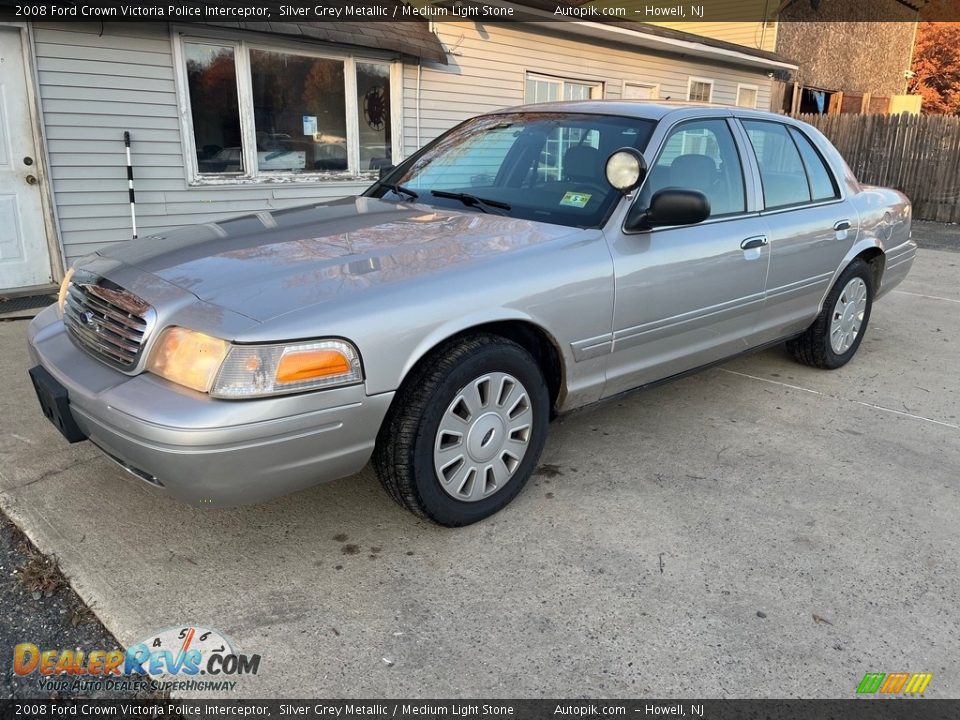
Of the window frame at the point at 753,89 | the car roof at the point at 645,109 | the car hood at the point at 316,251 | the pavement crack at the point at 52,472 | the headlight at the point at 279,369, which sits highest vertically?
the window frame at the point at 753,89

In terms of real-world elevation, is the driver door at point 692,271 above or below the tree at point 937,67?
below

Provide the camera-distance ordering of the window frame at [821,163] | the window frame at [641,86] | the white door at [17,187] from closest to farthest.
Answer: the window frame at [821,163], the white door at [17,187], the window frame at [641,86]

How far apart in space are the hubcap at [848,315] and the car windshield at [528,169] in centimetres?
212

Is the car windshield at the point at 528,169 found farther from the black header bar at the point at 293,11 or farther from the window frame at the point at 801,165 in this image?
the black header bar at the point at 293,11

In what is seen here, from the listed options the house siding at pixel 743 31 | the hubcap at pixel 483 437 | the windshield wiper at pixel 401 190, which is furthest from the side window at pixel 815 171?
the house siding at pixel 743 31

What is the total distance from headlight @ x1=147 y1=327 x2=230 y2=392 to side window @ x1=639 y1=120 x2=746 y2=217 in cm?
202

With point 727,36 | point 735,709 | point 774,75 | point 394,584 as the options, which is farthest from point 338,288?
point 727,36

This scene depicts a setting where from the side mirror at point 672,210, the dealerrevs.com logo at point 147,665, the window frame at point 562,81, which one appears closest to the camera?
the dealerrevs.com logo at point 147,665

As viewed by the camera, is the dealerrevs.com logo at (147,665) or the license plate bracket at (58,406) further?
the license plate bracket at (58,406)

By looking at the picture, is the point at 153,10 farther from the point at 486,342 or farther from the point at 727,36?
the point at 727,36

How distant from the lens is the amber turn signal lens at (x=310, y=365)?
2.27 m

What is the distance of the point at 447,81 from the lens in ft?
30.6

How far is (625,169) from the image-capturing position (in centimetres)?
315

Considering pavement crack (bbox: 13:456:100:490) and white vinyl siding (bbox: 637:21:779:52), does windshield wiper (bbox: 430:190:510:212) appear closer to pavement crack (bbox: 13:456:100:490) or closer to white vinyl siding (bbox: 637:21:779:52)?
pavement crack (bbox: 13:456:100:490)
